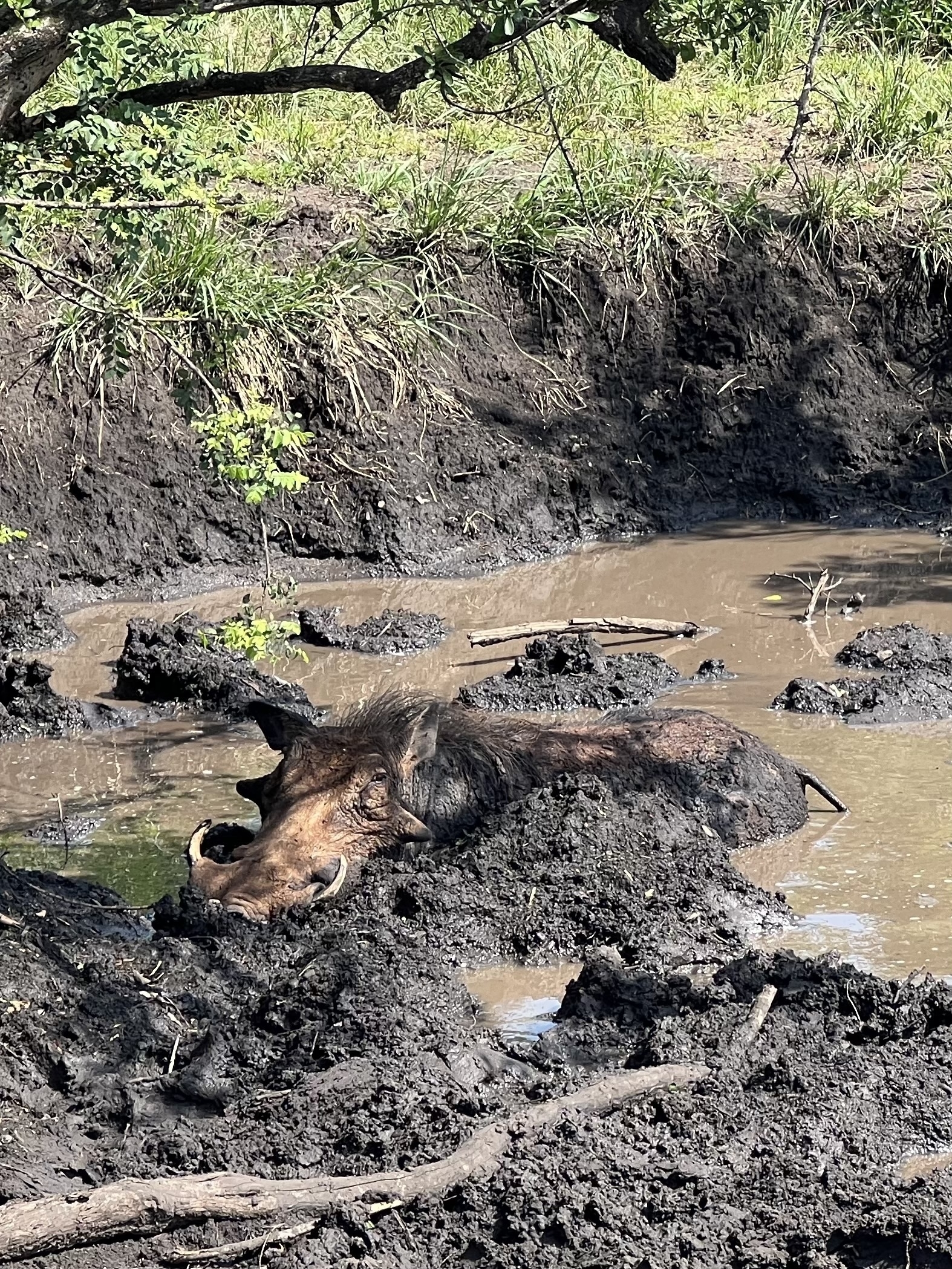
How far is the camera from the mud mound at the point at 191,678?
8883 mm

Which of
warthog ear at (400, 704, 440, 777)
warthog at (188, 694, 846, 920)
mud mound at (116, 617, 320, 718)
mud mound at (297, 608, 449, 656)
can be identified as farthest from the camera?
mud mound at (297, 608, 449, 656)

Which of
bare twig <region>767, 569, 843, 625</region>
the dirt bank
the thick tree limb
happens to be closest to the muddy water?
bare twig <region>767, 569, 843, 625</region>

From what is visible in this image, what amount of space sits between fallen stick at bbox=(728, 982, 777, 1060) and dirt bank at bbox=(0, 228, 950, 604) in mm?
6447

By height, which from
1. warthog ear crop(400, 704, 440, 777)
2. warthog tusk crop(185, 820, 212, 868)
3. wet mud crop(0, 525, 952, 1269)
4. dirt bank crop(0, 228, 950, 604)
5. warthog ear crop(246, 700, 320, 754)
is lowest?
wet mud crop(0, 525, 952, 1269)

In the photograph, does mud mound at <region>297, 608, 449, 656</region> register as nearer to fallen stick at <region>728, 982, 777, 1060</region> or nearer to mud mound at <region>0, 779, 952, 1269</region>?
mud mound at <region>0, 779, 952, 1269</region>

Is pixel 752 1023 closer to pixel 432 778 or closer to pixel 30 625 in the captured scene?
pixel 432 778

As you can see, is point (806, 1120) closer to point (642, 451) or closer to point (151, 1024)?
point (151, 1024)

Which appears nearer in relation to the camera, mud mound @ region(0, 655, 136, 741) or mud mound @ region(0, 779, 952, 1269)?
mud mound @ region(0, 779, 952, 1269)

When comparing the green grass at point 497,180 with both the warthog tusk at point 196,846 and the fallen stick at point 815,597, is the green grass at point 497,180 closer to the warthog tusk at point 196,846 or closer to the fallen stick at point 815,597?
the fallen stick at point 815,597

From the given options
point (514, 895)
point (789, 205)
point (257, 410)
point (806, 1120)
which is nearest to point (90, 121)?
point (257, 410)

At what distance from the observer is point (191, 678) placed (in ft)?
29.6

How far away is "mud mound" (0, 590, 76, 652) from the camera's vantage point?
9.66 meters

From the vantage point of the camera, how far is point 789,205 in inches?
535

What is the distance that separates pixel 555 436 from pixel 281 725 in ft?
21.0
